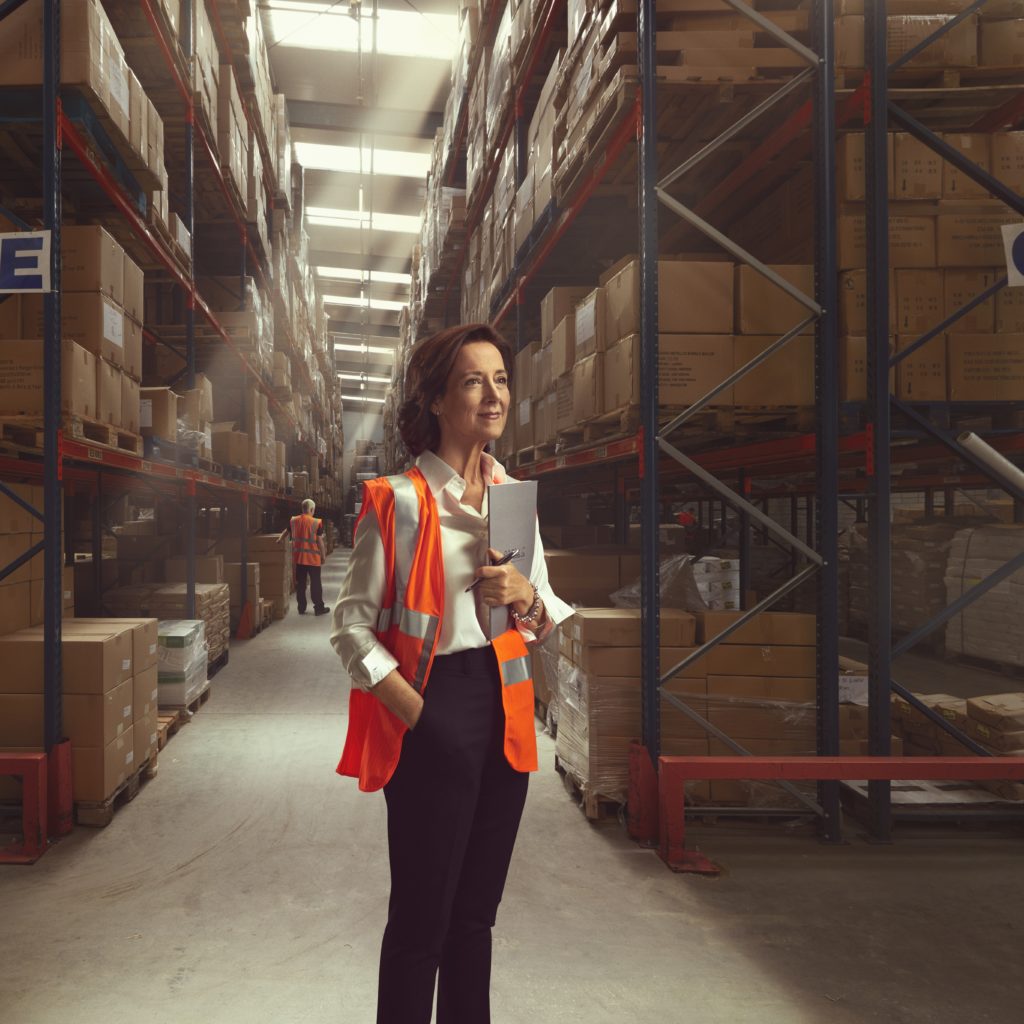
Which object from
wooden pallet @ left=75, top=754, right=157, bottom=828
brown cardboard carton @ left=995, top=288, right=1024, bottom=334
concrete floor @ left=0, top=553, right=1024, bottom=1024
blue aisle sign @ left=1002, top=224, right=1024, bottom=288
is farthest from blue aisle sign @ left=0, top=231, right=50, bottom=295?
brown cardboard carton @ left=995, top=288, right=1024, bottom=334

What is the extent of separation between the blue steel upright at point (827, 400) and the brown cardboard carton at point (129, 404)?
4098mm

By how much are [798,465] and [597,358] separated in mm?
1775

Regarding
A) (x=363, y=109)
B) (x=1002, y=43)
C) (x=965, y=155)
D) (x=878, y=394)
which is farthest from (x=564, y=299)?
(x=363, y=109)

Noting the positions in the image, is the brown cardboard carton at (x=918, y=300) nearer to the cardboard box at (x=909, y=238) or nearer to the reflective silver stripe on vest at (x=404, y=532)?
the cardboard box at (x=909, y=238)

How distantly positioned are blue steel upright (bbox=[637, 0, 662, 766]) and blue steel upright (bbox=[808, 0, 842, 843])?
2.73 ft

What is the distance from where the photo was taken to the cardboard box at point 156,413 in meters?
5.59

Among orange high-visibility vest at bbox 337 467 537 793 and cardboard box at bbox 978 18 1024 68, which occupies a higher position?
cardboard box at bbox 978 18 1024 68

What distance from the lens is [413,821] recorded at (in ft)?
5.29

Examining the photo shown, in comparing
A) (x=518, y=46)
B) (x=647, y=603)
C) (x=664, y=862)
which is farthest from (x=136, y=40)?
(x=664, y=862)

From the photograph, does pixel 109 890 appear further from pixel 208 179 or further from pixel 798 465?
pixel 208 179

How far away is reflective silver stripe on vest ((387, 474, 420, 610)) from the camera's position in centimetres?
165

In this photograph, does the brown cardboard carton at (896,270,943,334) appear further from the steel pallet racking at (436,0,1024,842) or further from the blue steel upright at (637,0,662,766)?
the blue steel upright at (637,0,662,766)

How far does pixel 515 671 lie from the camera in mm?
1687

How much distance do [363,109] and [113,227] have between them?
840 centimetres
